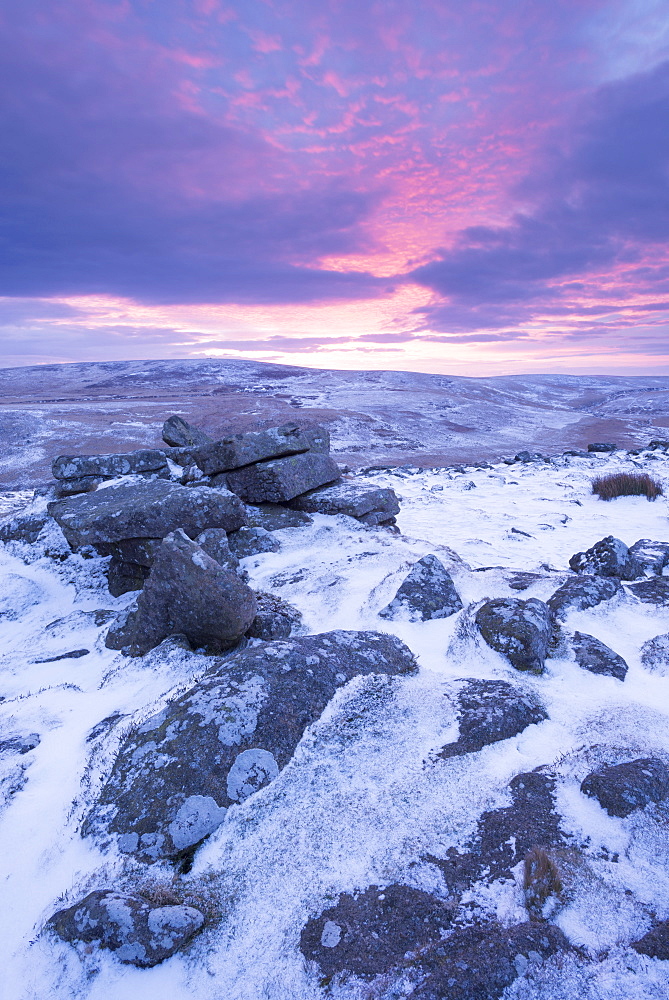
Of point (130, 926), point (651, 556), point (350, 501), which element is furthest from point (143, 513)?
point (651, 556)

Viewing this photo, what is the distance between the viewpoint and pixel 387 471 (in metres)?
22.6

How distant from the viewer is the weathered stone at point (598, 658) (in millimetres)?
5125

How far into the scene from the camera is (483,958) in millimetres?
2531

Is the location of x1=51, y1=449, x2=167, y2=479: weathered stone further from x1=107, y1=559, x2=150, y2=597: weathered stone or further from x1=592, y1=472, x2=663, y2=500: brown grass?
x1=592, y1=472, x2=663, y2=500: brown grass

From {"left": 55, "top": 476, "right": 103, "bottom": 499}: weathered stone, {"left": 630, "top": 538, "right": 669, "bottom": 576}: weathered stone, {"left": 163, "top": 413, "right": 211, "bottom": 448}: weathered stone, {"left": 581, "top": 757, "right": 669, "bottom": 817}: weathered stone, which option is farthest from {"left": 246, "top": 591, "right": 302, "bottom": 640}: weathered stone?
{"left": 163, "top": 413, "right": 211, "bottom": 448}: weathered stone

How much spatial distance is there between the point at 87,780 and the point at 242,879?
1.71m

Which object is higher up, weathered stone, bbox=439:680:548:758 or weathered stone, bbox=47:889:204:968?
weathered stone, bbox=439:680:548:758

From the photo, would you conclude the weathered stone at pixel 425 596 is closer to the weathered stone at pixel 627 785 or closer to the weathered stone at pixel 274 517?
the weathered stone at pixel 627 785

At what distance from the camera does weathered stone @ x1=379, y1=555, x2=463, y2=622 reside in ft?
20.9

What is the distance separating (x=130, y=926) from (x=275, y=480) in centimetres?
847

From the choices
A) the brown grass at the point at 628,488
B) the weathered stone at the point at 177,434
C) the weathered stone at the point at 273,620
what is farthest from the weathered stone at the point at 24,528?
the brown grass at the point at 628,488

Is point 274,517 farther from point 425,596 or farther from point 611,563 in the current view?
point 611,563

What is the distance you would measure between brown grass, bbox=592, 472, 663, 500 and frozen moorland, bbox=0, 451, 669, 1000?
8480 millimetres

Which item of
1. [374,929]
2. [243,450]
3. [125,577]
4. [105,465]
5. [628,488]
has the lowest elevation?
[125,577]
